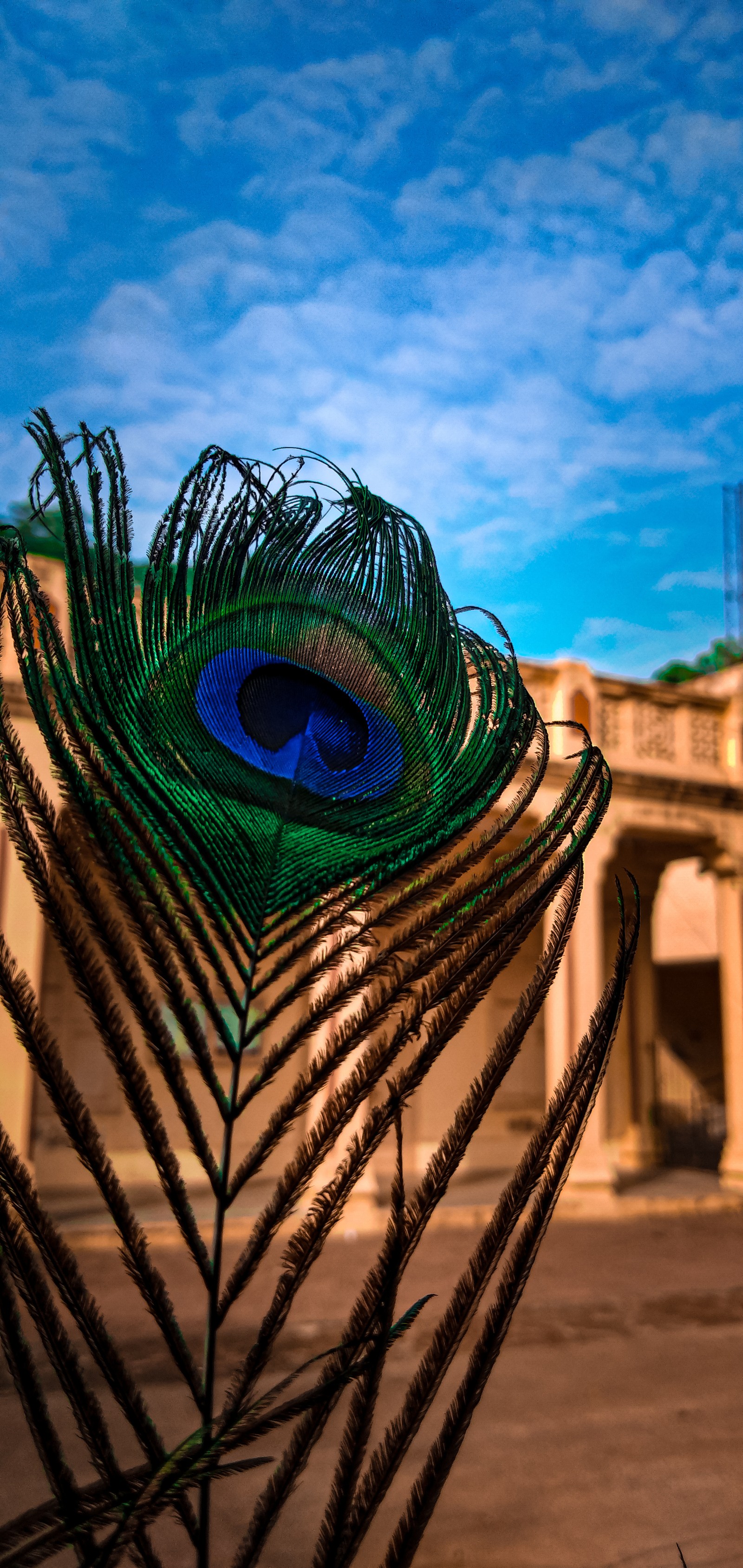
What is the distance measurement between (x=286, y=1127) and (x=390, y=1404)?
471 centimetres

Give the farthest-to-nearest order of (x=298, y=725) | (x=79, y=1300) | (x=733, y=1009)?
1. (x=733, y=1009)
2. (x=298, y=725)
3. (x=79, y=1300)

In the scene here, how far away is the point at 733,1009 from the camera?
12867mm

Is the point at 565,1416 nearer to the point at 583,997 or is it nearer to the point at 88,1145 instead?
the point at 88,1145

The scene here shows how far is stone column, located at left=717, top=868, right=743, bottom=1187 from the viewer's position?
12691 mm

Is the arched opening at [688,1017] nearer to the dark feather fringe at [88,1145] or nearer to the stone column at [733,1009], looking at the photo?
the stone column at [733,1009]

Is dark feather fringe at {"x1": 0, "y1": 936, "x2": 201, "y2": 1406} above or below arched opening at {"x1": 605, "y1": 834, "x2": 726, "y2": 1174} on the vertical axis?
above

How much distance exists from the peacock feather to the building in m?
6.61

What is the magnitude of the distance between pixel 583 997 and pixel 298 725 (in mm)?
10070

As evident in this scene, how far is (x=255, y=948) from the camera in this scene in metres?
1.63

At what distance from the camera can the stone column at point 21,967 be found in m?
8.10

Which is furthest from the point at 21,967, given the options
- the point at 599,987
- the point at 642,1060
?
the point at 642,1060

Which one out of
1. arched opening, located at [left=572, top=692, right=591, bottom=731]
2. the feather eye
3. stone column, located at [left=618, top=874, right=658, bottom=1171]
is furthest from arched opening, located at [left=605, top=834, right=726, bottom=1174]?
the feather eye

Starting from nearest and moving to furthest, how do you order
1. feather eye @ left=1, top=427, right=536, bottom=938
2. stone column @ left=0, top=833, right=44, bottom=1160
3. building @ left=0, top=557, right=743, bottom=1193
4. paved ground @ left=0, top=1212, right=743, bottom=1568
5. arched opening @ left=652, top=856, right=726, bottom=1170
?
feather eye @ left=1, top=427, right=536, bottom=938
paved ground @ left=0, top=1212, right=743, bottom=1568
stone column @ left=0, top=833, right=44, bottom=1160
building @ left=0, top=557, right=743, bottom=1193
arched opening @ left=652, top=856, right=726, bottom=1170

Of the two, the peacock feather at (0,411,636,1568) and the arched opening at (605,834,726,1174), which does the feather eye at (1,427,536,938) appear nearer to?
the peacock feather at (0,411,636,1568)
